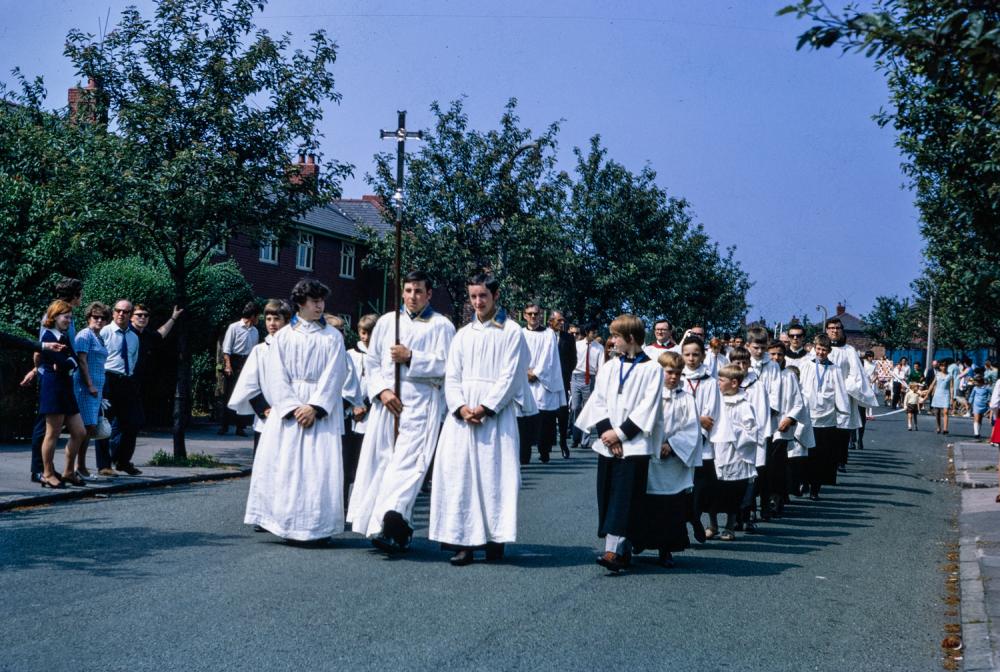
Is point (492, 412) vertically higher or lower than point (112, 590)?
higher

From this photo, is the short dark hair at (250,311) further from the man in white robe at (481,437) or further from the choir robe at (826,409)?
→ the man in white robe at (481,437)

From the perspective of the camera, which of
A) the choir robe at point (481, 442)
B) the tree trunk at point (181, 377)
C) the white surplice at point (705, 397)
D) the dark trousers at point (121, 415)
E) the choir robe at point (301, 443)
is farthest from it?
the tree trunk at point (181, 377)

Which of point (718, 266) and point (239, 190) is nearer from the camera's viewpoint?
point (239, 190)

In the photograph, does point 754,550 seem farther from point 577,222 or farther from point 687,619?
point 577,222

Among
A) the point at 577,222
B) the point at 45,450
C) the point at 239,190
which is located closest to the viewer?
the point at 45,450

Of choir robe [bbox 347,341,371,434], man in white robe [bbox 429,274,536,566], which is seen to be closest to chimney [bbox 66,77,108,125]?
choir robe [bbox 347,341,371,434]

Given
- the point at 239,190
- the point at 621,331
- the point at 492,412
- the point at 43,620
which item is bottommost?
the point at 43,620

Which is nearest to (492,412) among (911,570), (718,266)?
(911,570)

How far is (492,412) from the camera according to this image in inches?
333

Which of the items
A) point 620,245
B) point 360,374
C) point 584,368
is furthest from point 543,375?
point 620,245

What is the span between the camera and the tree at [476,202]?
82.2 ft

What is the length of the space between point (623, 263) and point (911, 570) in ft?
99.7

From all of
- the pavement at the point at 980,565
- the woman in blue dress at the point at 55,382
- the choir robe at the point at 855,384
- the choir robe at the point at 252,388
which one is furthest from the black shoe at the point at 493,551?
the choir robe at the point at 855,384

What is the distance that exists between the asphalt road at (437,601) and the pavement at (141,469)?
522 millimetres
